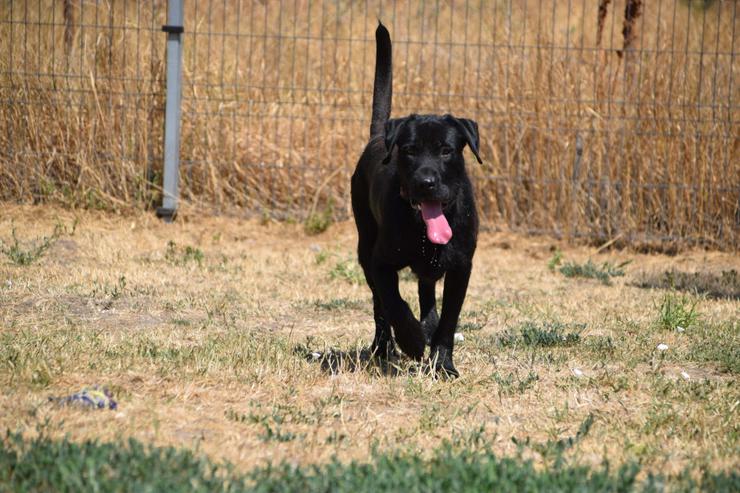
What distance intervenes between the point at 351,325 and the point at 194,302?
3.15ft

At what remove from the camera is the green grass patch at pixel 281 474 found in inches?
112

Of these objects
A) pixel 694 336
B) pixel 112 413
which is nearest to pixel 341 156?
pixel 694 336

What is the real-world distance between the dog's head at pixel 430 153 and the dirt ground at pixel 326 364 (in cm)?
80

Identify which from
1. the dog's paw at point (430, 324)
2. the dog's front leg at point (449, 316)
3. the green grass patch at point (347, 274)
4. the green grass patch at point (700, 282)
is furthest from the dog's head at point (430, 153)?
the green grass patch at point (700, 282)

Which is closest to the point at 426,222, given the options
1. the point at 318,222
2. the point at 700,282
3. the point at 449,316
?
the point at 449,316

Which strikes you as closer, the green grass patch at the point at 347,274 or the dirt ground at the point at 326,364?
the dirt ground at the point at 326,364

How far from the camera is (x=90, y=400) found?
3.61 m

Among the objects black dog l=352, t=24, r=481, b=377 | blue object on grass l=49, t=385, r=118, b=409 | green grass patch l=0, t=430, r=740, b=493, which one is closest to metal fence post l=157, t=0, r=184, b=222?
black dog l=352, t=24, r=481, b=377

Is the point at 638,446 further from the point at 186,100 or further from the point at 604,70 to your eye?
the point at 186,100

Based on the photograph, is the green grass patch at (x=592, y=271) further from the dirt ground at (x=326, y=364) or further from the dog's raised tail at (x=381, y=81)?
the dog's raised tail at (x=381, y=81)

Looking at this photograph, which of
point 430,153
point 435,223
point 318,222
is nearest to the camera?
point 435,223

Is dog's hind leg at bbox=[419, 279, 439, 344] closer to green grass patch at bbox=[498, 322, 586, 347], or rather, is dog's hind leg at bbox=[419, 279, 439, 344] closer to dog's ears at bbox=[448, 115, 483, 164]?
green grass patch at bbox=[498, 322, 586, 347]

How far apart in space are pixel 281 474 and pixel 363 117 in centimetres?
657

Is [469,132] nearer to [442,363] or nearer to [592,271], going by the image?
[442,363]
